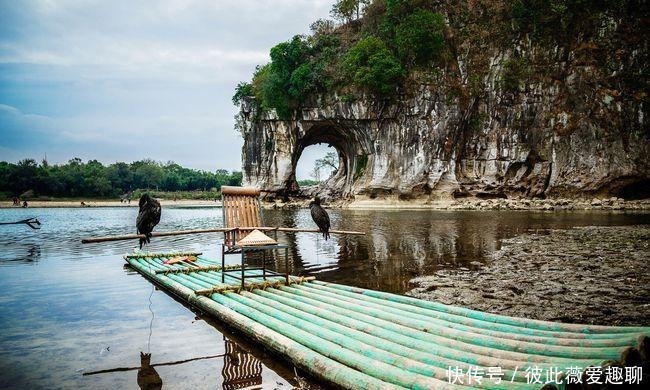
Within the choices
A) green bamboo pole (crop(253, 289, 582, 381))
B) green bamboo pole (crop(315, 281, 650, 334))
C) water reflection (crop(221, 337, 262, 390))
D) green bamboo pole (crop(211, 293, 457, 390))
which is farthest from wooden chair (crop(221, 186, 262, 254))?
green bamboo pole (crop(315, 281, 650, 334))

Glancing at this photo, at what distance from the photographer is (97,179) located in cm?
7219

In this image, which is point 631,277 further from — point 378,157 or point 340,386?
point 378,157

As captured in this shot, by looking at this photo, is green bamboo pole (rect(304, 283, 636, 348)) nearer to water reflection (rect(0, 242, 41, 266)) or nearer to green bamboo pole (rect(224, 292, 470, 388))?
green bamboo pole (rect(224, 292, 470, 388))

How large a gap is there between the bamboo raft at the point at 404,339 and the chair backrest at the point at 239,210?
1.50 m

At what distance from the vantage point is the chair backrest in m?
7.49

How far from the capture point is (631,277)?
736cm

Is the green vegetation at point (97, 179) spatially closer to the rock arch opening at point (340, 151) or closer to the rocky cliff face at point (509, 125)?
the rock arch opening at point (340, 151)

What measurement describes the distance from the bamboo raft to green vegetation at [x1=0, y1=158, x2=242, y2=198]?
240ft

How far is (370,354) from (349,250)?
939 cm

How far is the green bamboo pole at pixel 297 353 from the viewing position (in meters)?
3.23

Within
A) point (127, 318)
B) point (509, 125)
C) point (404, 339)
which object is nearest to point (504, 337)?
point (404, 339)

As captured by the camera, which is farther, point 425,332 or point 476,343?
point 425,332

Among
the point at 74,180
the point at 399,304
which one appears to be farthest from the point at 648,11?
the point at 74,180

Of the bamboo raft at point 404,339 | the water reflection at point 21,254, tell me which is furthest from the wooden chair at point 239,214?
the water reflection at point 21,254
